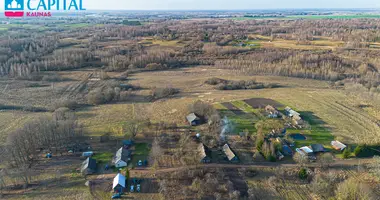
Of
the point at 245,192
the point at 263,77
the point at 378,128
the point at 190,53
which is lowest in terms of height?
the point at 245,192

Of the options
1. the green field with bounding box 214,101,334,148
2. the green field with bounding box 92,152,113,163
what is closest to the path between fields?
the green field with bounding box 214,101,334,148

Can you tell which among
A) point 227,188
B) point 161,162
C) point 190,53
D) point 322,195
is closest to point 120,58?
point 190,53

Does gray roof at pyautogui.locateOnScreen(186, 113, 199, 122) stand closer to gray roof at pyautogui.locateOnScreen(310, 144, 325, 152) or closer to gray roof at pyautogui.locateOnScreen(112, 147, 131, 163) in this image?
gray roof at pyautogui.locateOnScreen(112, 147, 131, 163)

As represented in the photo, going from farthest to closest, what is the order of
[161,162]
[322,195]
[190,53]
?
[190,53]
[161,162]
[322,195]

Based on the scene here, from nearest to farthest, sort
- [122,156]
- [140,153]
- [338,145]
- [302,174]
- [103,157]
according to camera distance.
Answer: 1. [302,174]
2. [122,156]
3. [103,157]
4. [140,153]
5. [338,145]

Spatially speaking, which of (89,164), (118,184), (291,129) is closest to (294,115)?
(291,129)


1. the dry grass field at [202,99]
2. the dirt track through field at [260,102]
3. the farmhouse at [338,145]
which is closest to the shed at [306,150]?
the farmhouse at [338,145]

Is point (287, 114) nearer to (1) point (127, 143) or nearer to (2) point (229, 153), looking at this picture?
(2) point (229, 153)

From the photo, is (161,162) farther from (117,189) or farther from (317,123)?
(317,123)
